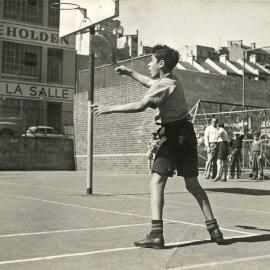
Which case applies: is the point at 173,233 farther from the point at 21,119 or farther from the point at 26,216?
the point at 21,119

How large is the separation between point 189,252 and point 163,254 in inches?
10.0

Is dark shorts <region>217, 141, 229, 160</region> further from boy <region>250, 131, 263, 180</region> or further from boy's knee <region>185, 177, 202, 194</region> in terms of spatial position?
boy's knee <region>185, 177, 202, 194</region>

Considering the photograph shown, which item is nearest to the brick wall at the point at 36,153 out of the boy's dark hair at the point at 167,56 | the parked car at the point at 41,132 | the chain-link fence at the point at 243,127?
the parked car at the point at 41,132

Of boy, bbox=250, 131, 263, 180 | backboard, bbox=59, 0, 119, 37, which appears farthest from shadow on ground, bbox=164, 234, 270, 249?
boy, bbox=250, 131, 263, 180

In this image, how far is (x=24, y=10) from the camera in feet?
126

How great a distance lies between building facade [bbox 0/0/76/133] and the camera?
125 ft

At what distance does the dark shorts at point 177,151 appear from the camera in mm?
5652

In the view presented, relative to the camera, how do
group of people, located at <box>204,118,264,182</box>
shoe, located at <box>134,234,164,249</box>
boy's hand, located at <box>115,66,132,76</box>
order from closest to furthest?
1. shoe, located at <box>134,234,164,249</box>
2. boy's hand, located at <box>115,66,132,76</box>
3. group of people, located at <box>204,118,264,182</box>

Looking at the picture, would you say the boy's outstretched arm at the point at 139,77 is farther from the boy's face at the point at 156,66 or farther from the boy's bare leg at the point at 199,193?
the boy's bare leg at the point at 199,193

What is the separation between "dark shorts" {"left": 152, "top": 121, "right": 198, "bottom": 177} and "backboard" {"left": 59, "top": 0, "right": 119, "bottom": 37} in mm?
5681

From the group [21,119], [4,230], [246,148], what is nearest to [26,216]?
[4,230]

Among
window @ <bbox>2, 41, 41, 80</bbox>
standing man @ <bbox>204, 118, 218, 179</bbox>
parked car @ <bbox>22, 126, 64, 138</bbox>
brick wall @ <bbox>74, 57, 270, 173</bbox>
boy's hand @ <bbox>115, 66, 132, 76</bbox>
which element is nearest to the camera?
boy's hand @ <bbox>115, 66, 132, 76</bbox>

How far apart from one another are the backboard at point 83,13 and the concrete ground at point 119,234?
11.6 ft

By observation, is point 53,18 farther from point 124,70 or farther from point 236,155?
point 124,70
